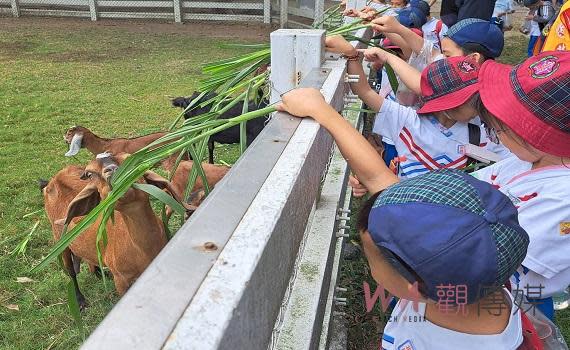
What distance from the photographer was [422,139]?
8.77 feet

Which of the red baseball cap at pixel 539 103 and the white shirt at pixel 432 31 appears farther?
the white shirt at pixel 432 31

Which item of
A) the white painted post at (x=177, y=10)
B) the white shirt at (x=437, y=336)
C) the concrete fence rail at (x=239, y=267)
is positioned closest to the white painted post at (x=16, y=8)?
the white painted post at (x=177, y=10)

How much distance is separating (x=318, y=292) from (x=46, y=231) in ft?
9.68

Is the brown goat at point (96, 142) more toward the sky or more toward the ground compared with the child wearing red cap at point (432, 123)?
more toward the ground

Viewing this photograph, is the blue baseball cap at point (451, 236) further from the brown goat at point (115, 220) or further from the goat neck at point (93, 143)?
the goat neck at point (93, 143)

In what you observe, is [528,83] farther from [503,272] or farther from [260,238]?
[260,238]

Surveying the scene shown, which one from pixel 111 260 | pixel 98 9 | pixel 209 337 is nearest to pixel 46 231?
pixel 111 260

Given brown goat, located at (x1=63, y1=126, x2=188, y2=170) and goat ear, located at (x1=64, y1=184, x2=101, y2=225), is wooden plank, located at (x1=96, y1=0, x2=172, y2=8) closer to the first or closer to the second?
brown goat, located at (x1=63, y1=126, x2=188, y2=170)

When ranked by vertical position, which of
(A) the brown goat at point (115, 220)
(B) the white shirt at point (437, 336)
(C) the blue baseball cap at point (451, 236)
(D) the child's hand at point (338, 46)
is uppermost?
(D) the child's hand at point (338, 46)

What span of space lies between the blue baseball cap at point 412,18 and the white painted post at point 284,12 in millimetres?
9825

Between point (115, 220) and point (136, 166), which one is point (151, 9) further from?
point (136, 166)

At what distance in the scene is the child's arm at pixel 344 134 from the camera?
5.67 feet

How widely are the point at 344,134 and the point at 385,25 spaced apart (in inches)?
67.1

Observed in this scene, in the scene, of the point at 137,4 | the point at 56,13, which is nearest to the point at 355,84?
the point at 137,4
